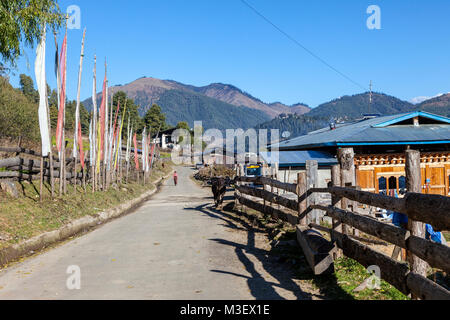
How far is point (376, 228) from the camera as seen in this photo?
5410 millimetres

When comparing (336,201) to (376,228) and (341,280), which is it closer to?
(341,280)

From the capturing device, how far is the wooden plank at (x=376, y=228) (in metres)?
4.78

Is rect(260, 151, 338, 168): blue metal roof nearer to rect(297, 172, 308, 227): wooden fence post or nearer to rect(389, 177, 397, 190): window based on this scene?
rect(389, 177, 397, 190): window

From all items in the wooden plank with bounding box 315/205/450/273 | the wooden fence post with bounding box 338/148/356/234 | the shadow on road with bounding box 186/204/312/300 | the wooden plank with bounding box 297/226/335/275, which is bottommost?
the shadow on road with bounding box 186/204/312/300

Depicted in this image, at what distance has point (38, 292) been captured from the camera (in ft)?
18.1

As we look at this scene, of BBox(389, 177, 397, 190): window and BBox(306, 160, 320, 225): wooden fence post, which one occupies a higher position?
BBox(306, 160, 320, 225): wooden fence post

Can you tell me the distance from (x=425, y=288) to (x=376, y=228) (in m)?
1.42

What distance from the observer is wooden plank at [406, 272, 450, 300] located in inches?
145

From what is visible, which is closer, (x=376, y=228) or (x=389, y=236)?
(x=389, y=236)

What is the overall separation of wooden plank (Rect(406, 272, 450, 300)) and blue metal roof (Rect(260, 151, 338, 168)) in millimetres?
17085

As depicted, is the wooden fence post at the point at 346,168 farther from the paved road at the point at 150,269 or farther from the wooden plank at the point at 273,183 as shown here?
the paved road at the point at 150,269

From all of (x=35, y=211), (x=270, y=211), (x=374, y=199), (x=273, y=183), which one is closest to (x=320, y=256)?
(x=374, y=199)

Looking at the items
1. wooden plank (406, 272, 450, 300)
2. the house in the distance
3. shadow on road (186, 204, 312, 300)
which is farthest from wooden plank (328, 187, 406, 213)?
the house in the distance

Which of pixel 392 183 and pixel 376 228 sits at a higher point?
pixel 376 228
